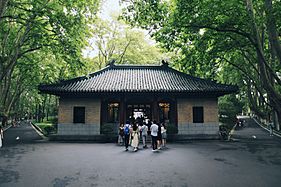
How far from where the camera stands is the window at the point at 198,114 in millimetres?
16516

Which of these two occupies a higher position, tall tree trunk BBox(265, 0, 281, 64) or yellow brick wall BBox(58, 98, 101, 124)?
tall tree trunk BBox(265, 0, 281, 64)

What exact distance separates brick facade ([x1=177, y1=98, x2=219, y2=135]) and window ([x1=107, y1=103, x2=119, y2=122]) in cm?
535

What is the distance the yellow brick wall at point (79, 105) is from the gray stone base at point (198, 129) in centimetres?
692

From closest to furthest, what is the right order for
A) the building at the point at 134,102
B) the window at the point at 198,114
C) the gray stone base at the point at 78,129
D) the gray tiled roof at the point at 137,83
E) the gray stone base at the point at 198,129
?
the gray tiled roof at the point at 137,83 → the building at the point at 134,102 → the gray stone base at the point at 78,129 → the gray stone base at the point at 198,129 → the window at the point at 198,114

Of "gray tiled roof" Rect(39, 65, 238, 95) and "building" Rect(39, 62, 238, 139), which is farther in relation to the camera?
"building" Rect(39, 62, 238, 139)

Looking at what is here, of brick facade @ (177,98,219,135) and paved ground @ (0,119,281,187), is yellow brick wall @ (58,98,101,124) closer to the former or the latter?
paved ground @ (0,119,281,187)

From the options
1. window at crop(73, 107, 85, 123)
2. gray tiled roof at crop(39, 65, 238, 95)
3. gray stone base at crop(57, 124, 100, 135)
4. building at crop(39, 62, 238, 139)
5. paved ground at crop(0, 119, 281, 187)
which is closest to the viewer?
paved ground at crop(0, 119, 281, 187)

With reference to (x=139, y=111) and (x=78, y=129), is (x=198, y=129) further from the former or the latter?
(x=78, y=129)

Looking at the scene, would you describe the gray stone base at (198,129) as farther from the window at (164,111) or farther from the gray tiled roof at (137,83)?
the gray tiled roof at (137,83)

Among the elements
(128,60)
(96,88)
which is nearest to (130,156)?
(96,88)

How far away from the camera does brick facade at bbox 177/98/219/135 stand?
16.2 meters

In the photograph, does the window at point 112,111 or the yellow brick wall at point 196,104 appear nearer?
the yellow brick wall at point 196,104

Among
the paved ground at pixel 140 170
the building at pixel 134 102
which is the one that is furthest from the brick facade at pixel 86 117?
the paved ground at pixel 140 170

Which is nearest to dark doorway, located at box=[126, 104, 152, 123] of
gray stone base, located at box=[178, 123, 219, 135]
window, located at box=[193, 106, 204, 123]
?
gray stone base, located at box=[178, 123, 219, 135]
